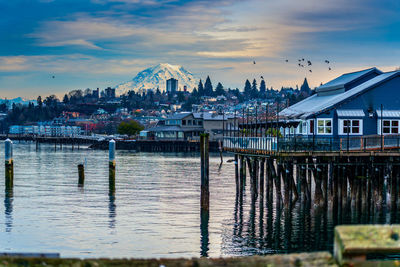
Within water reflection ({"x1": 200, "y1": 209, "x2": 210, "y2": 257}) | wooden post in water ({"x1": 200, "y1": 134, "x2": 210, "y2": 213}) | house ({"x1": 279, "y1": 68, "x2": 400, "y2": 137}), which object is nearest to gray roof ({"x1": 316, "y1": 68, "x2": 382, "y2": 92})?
house ({"x1": 279, "y1": 68, "x2": 400, "y2": 137})

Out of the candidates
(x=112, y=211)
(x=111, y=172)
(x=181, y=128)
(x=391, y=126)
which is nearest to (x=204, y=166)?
(x=112, y=211)

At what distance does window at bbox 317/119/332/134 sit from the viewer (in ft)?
155

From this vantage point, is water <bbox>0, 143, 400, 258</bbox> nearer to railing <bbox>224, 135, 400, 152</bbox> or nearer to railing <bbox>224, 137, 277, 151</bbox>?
railing <bbox>224, 135, 400, 152</bbox>

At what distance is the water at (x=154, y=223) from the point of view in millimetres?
27594

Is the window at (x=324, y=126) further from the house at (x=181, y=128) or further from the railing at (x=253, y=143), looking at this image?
the house at (x=181, y=128)

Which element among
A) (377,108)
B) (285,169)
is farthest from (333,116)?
(285,169)

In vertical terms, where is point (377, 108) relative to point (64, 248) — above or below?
above

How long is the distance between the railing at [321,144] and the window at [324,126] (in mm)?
2806

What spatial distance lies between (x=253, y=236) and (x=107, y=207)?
1358 cm

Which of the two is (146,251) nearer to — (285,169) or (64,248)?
(64,248)

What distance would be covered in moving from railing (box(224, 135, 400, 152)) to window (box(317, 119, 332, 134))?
2.81 metres

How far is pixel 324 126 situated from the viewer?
1870 inches

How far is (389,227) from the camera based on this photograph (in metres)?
7.70

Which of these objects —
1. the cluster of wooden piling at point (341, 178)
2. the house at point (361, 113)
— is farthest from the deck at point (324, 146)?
the house at point (361, 113)
